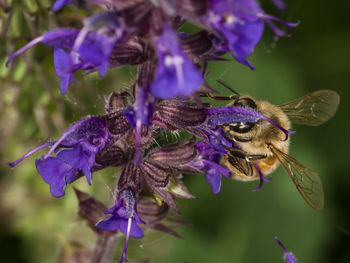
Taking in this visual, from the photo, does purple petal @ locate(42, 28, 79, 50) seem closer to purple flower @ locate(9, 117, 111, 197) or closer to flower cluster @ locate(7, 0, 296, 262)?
flower cluster @ locate(7, 0, 296, 262)

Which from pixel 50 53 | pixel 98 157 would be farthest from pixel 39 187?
pixel 98 157

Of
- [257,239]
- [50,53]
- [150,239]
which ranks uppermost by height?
[50,53]

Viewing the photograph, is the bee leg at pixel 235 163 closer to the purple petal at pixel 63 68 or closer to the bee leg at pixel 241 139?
the bee leg at pixel 241 139

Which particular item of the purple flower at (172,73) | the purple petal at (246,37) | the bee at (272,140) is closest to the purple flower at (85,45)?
the purple flower at (172,73)

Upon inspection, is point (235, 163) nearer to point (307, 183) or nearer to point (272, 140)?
point (272, 140)

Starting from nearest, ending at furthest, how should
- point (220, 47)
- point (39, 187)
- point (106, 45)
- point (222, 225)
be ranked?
point (106, 45)
point (220, 47)
point (39, 187)
point (222, 225)

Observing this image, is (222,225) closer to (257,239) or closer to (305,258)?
(257,239)

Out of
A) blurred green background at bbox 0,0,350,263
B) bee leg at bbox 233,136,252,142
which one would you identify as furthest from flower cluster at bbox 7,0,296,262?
blurred green background at bbox 0,0,350,263
